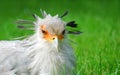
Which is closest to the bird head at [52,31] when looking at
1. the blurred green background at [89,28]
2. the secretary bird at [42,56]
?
the secretary bird at [42,56]

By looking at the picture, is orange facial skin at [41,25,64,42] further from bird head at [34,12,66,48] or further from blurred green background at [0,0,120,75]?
blurred green background at [0,0,120,75]

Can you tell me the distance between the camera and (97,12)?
1196cm

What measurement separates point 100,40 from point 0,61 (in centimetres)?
324

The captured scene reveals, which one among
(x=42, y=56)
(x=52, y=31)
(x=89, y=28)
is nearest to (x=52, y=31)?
(x=52, y=31)

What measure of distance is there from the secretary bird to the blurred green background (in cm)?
45

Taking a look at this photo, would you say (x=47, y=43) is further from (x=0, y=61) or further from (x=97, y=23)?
(x=97, y=23)

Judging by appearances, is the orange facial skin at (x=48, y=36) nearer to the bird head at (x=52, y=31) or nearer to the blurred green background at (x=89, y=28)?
the bird head at (x=52, y=31)

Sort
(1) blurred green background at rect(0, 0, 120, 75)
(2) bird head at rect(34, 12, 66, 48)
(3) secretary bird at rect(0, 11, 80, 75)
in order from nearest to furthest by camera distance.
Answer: (2) bird head at rect(34, 12, 66, 48), (3) secretary bird at rect(0, 11, 80, 75), (1) blurred green background at rect(0, 0, 120, 75)

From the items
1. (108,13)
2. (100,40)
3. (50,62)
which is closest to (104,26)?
(100,40)

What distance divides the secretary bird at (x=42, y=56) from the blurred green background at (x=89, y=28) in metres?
0.45

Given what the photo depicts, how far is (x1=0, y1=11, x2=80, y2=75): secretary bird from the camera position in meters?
4.39

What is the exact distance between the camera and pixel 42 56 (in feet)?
14.8

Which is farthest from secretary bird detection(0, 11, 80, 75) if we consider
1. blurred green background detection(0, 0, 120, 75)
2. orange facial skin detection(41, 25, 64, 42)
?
blurred green background detection(0, 0, 120, 75)

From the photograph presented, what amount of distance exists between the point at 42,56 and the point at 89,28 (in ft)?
15.5
